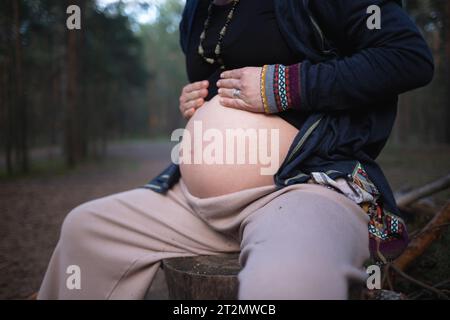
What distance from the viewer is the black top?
4.17ft

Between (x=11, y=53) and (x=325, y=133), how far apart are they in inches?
307

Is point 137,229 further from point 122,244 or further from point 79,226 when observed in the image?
point 79,226

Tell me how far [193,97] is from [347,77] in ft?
2.15

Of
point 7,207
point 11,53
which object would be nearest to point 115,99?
point 11,53

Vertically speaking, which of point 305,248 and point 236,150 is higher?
point 236,150

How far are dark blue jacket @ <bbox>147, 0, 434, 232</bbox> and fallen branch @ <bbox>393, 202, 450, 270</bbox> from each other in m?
0.74

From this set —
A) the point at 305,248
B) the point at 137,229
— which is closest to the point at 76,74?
the point at 137,229

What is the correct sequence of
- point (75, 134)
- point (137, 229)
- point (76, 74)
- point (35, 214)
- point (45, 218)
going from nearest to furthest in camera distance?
point (137, 229) < point (45, 218) < point (35, 214) < point (76, 74) < point (75, 134)

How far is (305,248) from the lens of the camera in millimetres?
821

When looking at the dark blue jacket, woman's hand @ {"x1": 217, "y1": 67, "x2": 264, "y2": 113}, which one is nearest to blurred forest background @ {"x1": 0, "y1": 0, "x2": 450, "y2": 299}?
the dark blue jacket

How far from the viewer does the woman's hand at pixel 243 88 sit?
1217 mm

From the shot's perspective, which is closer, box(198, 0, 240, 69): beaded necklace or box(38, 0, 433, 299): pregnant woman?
box(38, 0, 433, 299): pregnant woman

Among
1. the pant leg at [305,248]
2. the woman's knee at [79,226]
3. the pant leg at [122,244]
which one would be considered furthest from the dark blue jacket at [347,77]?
the woman's knee at [79,226]

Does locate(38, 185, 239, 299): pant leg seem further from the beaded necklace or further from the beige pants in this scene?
the beaded necklace
